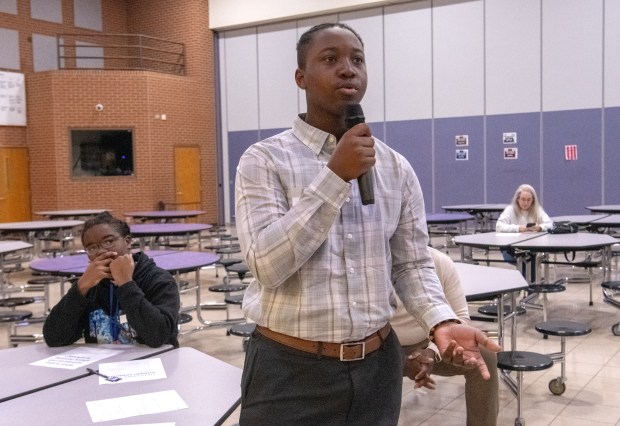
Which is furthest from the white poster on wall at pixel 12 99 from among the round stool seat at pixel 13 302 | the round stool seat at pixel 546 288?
the round stool seat at pixel 546 288

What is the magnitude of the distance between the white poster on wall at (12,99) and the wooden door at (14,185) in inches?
23.5

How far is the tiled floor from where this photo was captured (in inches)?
142

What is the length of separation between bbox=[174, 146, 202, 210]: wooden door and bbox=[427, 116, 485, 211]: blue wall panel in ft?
17.7

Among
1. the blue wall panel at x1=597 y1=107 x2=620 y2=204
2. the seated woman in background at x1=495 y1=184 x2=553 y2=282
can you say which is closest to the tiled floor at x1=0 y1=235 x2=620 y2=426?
the seated woman in background at x1=495 y1=184 x2=553 y2=282

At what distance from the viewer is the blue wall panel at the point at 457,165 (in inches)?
487

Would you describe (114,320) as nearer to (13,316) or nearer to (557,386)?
(13,316)

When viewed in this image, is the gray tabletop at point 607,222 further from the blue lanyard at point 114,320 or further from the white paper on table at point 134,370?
the white paper on table at point 134,370

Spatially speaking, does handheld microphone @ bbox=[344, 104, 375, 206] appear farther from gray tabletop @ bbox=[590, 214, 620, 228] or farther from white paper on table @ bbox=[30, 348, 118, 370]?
gray tabletop @ bbox=[590, 214, 620, 228]

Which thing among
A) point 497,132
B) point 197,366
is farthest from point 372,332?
point 497,132

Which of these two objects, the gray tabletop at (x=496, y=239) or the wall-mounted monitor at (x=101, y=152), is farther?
the wall-mounted monitor at (x=101, y=152)

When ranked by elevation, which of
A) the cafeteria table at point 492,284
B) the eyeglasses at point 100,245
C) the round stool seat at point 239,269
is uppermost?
the eyeglasses at point 100,245

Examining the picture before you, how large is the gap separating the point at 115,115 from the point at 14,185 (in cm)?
251

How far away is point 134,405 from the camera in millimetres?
1834

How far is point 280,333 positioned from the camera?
1302 mm
